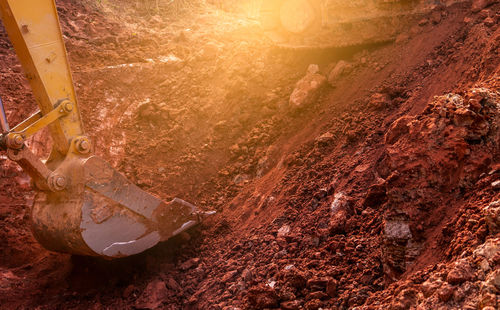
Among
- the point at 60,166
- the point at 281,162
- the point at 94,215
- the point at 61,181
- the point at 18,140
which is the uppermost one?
the point at 18,140

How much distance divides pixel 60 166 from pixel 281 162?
282 centimetres

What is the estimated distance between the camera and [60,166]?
13.4 ft

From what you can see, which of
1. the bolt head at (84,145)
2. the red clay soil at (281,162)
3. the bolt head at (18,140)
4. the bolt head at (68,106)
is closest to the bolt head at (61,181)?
the bolt head at (84,145)

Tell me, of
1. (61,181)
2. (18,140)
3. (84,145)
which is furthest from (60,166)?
(18,140)

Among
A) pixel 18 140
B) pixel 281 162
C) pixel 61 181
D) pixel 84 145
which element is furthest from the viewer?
pixel 281 162

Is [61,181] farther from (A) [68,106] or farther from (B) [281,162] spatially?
(B) [281,162]

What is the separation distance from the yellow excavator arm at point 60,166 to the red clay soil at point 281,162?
0.64 m

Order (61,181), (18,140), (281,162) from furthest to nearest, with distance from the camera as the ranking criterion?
(281,162) < (61,181) < (18,140)

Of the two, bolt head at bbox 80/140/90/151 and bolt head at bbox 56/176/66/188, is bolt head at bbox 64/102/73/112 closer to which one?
bolt head at bbox 80/140/90/151

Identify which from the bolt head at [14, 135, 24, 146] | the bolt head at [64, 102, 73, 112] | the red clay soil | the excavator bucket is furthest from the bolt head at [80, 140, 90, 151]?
the red clay soil

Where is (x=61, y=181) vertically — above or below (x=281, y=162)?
above

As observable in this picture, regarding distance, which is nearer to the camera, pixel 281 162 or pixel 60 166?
pixel 60 166

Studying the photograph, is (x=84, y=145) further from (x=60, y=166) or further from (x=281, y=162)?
(x=281, y=162)

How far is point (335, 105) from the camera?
20.7 feet
